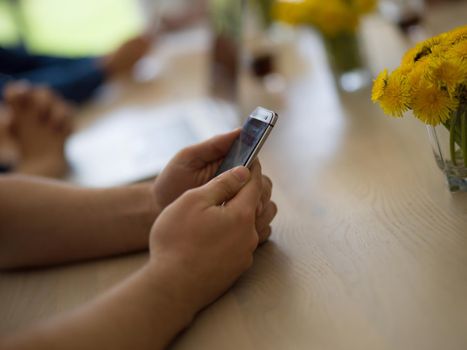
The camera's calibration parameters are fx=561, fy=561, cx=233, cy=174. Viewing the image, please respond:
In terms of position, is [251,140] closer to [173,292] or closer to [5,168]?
[173,292]

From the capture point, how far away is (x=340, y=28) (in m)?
1.19

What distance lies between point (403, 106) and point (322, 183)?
0.87 ft

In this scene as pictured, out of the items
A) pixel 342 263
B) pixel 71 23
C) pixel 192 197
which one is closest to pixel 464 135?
pixel 342 263

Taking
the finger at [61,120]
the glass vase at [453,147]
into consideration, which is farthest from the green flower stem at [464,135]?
the finger at [61,120]

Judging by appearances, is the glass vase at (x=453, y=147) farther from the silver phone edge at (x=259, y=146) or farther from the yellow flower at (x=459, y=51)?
the silver phone edge at (x=259, y=146)

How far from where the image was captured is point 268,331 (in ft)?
1.95

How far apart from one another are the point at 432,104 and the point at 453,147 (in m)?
0.09

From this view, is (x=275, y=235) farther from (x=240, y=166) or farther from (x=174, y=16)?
(x=174, y=16)

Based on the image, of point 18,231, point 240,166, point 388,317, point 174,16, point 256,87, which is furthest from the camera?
point 174,16

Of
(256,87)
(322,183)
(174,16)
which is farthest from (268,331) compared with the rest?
(174,16)

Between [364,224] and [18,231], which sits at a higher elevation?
[364,224]

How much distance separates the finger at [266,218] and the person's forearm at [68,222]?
18cm

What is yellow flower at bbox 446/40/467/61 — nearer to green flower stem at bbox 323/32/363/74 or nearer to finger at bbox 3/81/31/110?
green flower stem at bbox 323/32/363/74

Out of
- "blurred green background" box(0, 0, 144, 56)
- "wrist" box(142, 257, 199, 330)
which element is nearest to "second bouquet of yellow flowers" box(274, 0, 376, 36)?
"wrist" box(142, 257, 199, 330)
